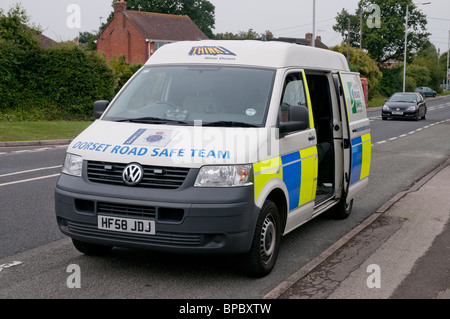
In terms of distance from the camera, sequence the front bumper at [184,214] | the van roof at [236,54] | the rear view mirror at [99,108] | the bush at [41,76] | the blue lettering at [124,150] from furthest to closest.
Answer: the bush at [41,76]
the rear view mirror at [99,108]
the van roof at [236,54]
the blue lettering at [124,150]
the front bumper at [184,214]

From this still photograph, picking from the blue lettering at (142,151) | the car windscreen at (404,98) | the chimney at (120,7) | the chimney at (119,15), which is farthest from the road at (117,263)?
the chimney at (120,7)

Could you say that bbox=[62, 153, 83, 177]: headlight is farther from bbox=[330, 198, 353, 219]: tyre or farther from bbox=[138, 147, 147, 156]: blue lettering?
bbox=[330, 198, 353, 219]: tyre

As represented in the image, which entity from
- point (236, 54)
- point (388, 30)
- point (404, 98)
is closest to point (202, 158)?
point (236, 54)

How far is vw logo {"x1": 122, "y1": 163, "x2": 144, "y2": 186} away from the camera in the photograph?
4973mm

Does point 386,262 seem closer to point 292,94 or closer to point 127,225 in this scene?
point 292,94

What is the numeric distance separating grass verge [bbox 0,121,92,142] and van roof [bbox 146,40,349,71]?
1326 cm

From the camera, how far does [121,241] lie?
5039 mm

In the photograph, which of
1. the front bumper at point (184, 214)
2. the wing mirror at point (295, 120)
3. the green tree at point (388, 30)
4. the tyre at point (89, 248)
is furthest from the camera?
the green tree at point (388, 30)

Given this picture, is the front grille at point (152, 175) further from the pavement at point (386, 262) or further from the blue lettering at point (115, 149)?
the pavement at point (386, 262)

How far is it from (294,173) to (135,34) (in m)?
61.0

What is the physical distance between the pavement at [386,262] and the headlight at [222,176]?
0.96m

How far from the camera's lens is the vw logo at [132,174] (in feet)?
16.3

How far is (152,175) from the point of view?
16.3 feet

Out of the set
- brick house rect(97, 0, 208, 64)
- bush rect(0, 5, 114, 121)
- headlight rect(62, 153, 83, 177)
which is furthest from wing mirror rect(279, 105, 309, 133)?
brick house rect(97, 0, 208, 64)
